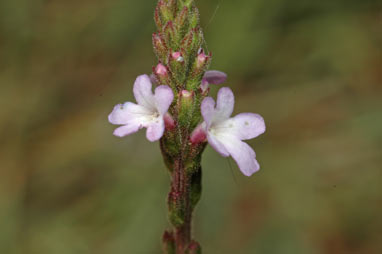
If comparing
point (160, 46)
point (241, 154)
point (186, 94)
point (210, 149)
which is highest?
point (210, 149)

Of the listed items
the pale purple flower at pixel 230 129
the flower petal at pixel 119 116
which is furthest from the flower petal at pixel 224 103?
the flower petal at pixel 119 116

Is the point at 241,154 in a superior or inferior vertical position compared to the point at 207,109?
inferior

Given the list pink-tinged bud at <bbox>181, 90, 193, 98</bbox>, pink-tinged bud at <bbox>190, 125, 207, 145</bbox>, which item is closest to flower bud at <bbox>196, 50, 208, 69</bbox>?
pink-tinged bud at <bbox>181, 90, 193, 98</bbox>

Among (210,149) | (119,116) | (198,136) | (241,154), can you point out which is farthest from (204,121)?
(210,149)

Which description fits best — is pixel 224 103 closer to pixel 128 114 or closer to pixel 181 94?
pixel 181 94

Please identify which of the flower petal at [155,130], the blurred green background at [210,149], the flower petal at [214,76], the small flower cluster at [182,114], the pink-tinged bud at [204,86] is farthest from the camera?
the blurred green background at [210,149]

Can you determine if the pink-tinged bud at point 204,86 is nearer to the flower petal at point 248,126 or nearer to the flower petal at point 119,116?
the flower petal at point 248,126

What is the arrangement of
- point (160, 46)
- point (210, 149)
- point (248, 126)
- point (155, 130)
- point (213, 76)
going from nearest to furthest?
point (155, 130), point (160, 46), point (248, 126), point (213, 76), point (210, 149)
